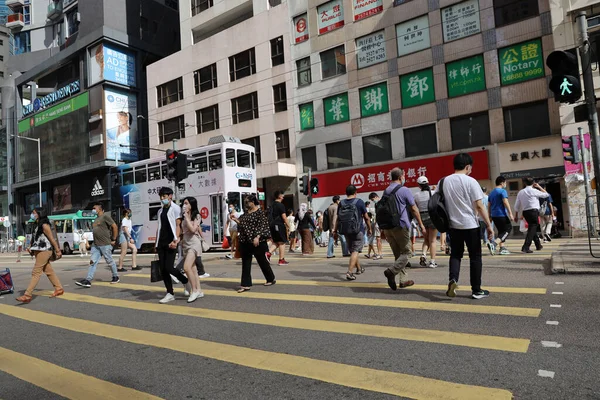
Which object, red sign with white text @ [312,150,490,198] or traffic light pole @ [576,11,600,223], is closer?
traffic light pole @ [576,11,600,223]

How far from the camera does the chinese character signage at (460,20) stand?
20.4m

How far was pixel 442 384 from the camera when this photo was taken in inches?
112

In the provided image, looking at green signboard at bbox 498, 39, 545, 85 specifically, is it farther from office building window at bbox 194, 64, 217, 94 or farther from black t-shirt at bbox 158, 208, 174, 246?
office building window at bbox 194, 64, 217, 94

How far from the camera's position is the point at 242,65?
28594 millimetres

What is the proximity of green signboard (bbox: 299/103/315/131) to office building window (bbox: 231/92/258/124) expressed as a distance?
3.41m

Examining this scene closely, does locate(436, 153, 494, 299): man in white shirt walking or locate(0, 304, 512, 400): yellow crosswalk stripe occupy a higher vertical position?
locate(436, 153, 494, 299): man in white shirt walking

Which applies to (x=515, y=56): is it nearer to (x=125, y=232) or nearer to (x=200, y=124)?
(x=125, y=232)

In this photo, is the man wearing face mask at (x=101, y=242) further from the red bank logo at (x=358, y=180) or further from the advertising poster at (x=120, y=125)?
the advertising poster at (x=120, y=125)

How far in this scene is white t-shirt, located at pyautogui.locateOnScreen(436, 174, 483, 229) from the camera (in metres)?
5.14

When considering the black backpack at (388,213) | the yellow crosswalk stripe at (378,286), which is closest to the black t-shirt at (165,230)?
the yellow crosswalk stripe at (378,286)

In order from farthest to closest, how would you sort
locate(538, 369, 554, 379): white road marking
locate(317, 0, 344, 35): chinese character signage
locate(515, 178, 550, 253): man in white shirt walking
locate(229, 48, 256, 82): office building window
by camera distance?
locate(229, 48, 256, 82): office building window
locate(317, 0, 344, 35): chinese character signage
locate(515, 178, 550, 253): man in white shirt walking
locate(538, 369, 554, 379): white road marking

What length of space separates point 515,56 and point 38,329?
2082 centimetres

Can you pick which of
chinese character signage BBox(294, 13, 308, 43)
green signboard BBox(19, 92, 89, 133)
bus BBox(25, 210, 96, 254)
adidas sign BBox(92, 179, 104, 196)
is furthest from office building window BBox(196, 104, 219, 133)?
green signboard BBox(19, 92, 89, 133)

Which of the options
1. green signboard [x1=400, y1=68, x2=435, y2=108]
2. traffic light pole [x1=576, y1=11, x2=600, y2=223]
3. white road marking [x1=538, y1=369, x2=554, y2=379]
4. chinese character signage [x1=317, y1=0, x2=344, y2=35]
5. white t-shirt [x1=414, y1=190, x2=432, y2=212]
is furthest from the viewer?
chinese character signage [x1=317, y1=0, x2=344, y2=35]
